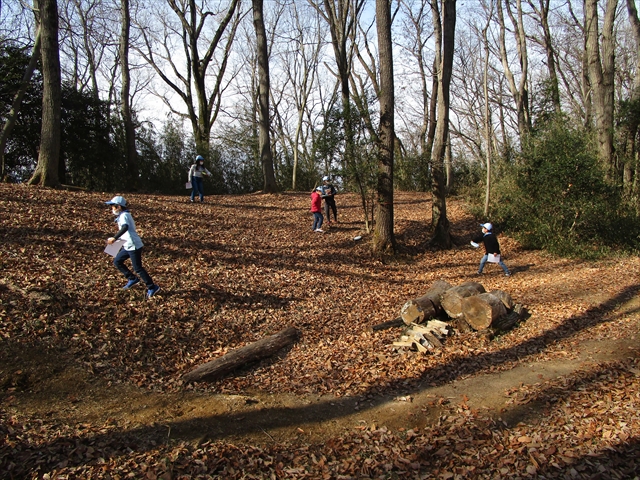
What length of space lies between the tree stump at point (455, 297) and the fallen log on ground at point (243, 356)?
2.65 metres

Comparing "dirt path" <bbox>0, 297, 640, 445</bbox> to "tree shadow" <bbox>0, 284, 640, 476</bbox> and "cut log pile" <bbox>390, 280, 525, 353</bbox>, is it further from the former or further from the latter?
"cut log pile" <bbox>390, 280, 525, 353</bbox>

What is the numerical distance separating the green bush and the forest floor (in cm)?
237

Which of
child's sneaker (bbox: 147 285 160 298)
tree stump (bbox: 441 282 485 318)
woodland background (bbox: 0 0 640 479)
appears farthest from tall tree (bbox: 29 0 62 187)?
tree stump (bbox: 441 282 485 318)

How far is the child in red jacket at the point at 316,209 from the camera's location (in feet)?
40.9

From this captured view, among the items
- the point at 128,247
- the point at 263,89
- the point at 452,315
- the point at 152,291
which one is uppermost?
the point at 263,89

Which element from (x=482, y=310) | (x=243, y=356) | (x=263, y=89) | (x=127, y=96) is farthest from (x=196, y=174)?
(x=482, y=310)

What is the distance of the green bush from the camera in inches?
485

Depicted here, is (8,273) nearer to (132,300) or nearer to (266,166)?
(132,300)

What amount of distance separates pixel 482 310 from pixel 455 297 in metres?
0.52

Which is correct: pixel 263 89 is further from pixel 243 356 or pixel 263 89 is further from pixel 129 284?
pixel 243 356

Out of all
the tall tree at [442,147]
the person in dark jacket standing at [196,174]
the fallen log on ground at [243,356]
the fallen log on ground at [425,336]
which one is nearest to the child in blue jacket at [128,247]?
the fallen log on ground at [243,356]

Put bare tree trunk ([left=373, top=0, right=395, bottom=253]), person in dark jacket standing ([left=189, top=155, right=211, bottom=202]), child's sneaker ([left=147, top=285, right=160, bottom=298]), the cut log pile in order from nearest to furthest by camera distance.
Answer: the cut log pile → child's sneaker ([left=147, top=285, right=160, bottom=298]) → bare tree trunk ([left=373, top=0, right=395, bottom=253]) → person in dark jacket standing ([left=189, top=155, right=211, bottom=202])

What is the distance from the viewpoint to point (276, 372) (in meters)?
5.91

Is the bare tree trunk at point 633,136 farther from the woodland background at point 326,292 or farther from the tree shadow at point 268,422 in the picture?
the tree shadow at point 268,422
